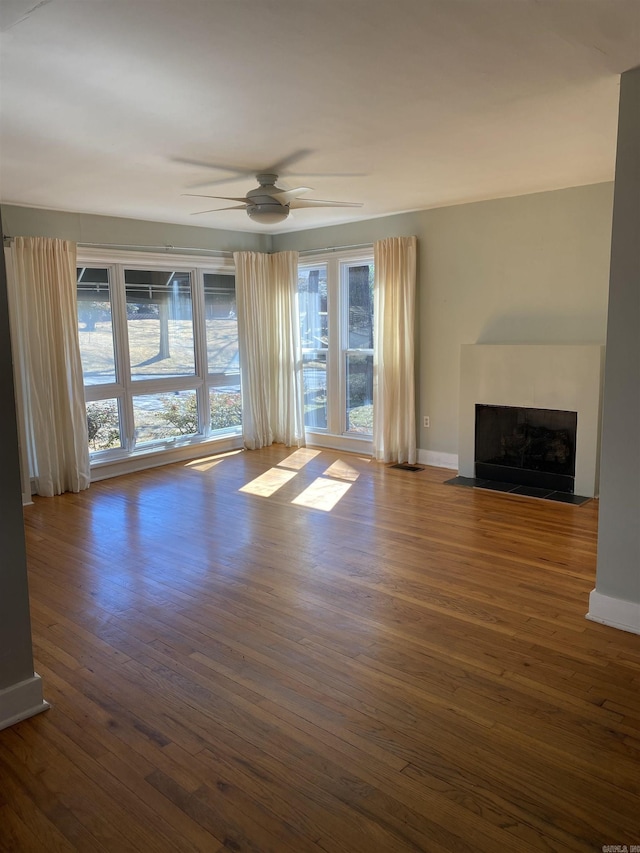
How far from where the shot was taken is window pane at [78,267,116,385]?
5.80 metres

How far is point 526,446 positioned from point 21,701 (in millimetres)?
4315

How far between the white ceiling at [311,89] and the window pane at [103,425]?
2.18m

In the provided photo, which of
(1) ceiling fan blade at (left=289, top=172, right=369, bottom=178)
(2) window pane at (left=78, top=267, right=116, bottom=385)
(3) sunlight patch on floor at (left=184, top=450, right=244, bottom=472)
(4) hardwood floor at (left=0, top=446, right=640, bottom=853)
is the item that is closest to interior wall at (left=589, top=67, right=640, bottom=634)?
(4) hardwood floor at (left=0, top=446, right=640, bottom=853)

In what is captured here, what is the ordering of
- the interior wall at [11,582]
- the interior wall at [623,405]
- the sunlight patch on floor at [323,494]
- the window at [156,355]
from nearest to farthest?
the interior wall at [11,582]
the interior wall at [623,405]
the sunlight patch on floor at [323,494]
the window at [156,355]

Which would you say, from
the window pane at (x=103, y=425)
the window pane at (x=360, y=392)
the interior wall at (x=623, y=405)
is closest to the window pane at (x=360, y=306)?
the window pane at (x=360, y=392)

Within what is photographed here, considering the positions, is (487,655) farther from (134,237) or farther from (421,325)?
(134,237)

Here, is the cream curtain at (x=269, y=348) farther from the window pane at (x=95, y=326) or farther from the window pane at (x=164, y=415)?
the window pane at (x=95, y=326)

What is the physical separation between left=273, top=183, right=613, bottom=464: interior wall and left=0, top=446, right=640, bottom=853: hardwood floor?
68.3 inches

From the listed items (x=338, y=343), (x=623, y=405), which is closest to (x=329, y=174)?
(x=623, y=405)

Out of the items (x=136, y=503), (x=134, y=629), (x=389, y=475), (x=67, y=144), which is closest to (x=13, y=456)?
(x=134, y=629)

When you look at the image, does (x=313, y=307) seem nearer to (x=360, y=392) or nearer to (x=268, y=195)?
(x=360, y=392)

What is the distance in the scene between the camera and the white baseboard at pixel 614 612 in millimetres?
2861

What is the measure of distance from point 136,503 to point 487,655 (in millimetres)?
3376

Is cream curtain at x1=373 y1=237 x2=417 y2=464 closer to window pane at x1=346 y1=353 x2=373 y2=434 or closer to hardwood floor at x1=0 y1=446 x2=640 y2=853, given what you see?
window pane at x1=346 y1=353 x2=373 y2=434
